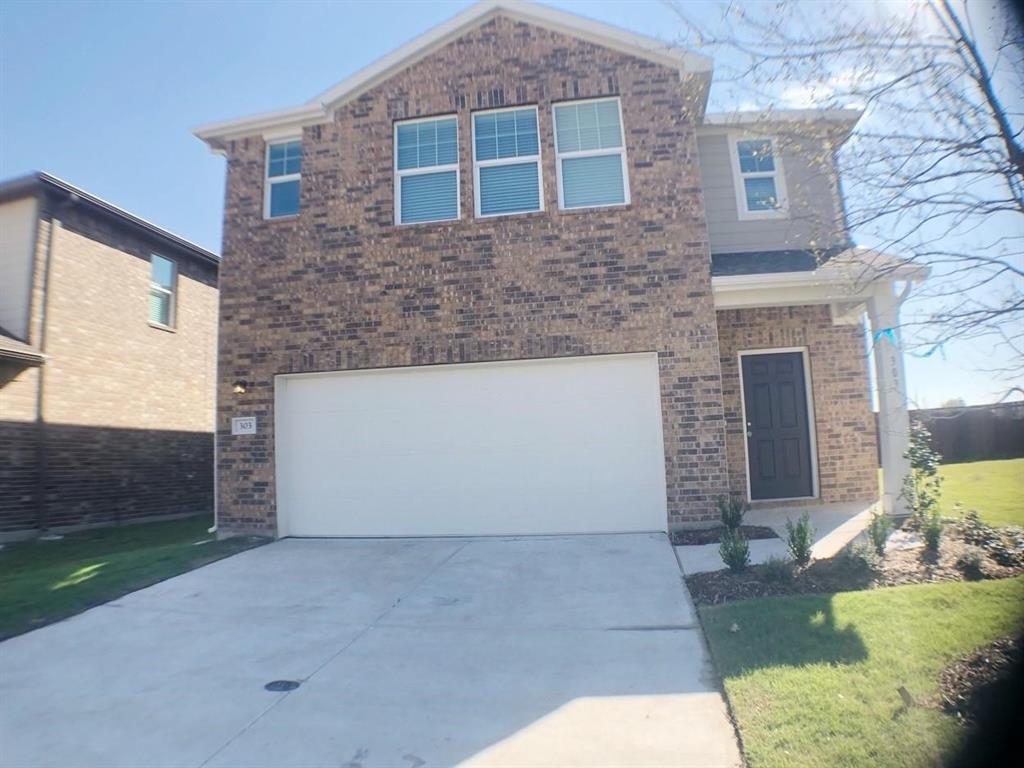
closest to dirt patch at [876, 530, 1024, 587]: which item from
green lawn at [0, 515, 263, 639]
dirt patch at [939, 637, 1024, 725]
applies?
dirt patch at [939, 637, 1024, 725]

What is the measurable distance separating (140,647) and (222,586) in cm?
172

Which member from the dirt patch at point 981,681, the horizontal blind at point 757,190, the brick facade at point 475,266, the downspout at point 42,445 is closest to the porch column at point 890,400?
the brick facade at point 475,266

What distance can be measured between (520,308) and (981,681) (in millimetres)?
6474

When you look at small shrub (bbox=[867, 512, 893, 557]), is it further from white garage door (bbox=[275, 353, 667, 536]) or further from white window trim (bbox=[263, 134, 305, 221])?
white window trim (bbox=[263, 134, 305, 221])

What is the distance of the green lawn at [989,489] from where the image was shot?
7.46 m

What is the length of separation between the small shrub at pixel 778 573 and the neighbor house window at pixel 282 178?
321 inches

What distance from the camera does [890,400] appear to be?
25.9 ft

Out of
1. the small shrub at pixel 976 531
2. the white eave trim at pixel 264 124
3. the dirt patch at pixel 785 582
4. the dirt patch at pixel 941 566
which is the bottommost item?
the dirt patch at pixel 785 582

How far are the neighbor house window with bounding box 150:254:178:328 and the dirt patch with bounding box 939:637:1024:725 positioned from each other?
1440cm

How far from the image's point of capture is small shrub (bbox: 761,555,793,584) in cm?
566

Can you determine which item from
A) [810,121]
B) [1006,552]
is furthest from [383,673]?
[810,121]

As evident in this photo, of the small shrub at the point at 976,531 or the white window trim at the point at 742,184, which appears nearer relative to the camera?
the small shrub at the point at 976,531

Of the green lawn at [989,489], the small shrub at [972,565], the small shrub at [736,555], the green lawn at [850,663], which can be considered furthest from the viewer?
the green lawn at [989,489]

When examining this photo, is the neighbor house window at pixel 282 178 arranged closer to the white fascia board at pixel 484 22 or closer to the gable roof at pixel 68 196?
the white fascia board at pixel 484 22
